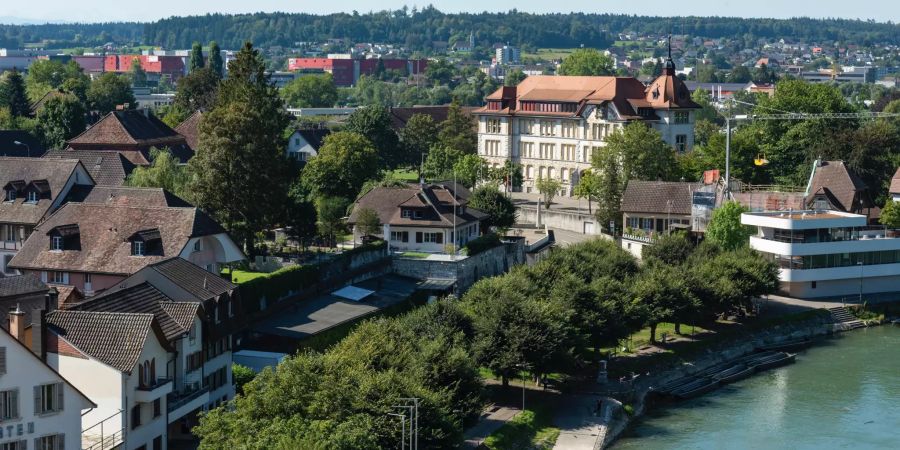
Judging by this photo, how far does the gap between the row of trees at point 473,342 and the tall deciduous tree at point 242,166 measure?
971cm

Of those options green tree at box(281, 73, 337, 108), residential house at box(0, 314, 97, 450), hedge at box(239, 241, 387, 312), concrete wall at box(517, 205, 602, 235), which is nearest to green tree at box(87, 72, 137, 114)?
green tree at box(281, 73, 337, 108)

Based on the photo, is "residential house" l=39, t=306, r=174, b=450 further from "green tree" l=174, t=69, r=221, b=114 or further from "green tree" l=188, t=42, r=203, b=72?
"green tree" l=188, t=42, r=203, b=72

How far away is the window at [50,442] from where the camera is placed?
3172cm

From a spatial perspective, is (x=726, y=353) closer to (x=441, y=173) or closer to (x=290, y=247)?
(x=290, y=247)

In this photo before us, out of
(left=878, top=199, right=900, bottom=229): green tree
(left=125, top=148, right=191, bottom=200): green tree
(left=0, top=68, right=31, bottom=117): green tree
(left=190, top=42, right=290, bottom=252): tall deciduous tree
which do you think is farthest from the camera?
(left=0, top=68, right=31, bottom=117): green tree

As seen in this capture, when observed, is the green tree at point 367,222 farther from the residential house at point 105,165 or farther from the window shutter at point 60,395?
the window shutter at point 60,395

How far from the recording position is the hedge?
4897 cm

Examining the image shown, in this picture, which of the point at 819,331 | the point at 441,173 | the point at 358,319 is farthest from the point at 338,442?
the point at 441,173

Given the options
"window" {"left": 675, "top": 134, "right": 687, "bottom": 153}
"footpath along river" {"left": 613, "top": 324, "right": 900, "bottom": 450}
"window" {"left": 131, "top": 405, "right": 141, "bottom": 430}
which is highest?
"window" {"left": 675, "top": 134, "right": 687, "bottom": 153}

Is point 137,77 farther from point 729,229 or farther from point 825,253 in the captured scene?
point 825,253

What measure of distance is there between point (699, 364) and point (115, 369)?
26.3 m

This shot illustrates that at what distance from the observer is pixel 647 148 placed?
76.8 meters

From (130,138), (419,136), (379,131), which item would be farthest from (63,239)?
(419,136)

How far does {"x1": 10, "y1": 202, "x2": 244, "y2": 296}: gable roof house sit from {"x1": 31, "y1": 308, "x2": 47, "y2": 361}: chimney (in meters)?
11.5
